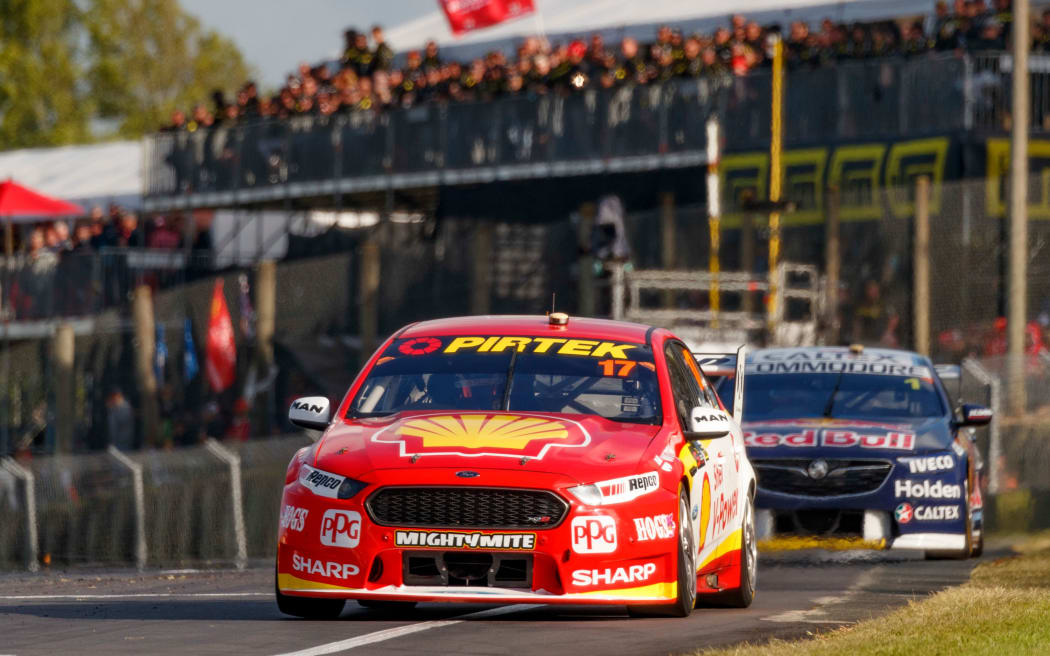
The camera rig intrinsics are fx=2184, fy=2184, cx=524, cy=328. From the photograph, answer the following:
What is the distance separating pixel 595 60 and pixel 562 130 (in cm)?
112

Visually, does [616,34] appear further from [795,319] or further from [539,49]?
[795,319]

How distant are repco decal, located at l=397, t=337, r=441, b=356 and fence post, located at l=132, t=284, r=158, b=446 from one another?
708 inches

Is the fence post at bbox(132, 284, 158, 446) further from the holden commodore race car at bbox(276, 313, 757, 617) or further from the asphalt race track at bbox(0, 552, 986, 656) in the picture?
the holden commodore race car at bbox(276, 313, 757, 617)

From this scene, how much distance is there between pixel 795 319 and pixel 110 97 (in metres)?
71.3

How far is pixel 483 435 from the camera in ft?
31.9

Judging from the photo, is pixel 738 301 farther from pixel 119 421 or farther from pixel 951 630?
pixel 951 630

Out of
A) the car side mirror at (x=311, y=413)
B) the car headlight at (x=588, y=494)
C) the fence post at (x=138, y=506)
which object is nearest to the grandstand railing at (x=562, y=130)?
the fence post at (x=138, y=506)

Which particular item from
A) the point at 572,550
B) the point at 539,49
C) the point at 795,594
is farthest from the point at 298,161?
the point at 572,550

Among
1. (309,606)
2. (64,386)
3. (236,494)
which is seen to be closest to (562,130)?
(64,386)

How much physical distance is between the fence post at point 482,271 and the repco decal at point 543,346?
48.1 ft

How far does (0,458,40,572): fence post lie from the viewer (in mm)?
21297

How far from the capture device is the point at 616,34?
36531 mm

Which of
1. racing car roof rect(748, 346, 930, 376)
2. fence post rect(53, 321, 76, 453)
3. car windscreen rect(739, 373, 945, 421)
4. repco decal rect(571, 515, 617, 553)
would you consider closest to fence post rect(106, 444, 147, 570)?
racing car roof rect(748, 346, 930, 376)

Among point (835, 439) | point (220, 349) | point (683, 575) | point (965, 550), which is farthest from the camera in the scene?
point (220, 349)
